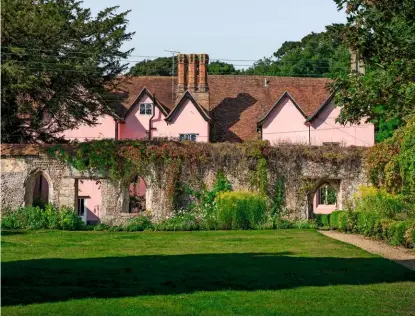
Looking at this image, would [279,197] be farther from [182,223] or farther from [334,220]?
[182,223]

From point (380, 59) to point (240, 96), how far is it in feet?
92.8

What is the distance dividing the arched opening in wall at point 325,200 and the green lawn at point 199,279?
22289 mm

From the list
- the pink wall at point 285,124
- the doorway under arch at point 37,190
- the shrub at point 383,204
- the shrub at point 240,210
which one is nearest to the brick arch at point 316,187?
the shrub at point 240,210

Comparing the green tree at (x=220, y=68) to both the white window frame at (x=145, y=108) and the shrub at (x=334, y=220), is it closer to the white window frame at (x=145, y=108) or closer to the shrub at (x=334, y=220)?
the white window frame at (x=145, y=108)

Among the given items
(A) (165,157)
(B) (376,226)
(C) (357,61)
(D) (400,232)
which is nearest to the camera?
(D) (400,232)

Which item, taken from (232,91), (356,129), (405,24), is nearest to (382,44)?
(405,24)

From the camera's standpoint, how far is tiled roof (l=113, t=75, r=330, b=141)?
2014 inches

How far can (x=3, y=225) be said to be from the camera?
33.6 metres

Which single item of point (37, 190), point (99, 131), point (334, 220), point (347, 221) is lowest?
point (334, 220)

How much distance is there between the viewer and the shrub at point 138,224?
34312 millimetres

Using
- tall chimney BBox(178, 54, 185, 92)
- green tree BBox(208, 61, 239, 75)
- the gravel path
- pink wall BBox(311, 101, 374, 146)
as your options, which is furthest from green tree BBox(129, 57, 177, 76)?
the gravel path

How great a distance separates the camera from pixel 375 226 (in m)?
28.2

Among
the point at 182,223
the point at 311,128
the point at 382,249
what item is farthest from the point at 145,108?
the point at 382,249

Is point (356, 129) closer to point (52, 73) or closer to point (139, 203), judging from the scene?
point (139, 203)
